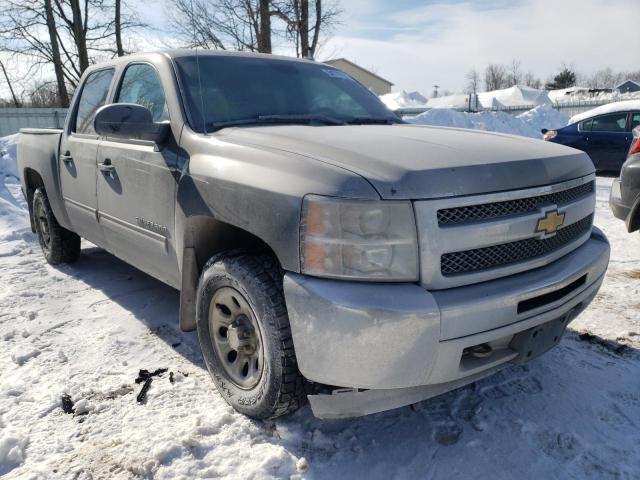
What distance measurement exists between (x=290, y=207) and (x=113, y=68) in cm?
256

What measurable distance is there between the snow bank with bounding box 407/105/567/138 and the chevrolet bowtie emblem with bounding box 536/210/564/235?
49.0 feet

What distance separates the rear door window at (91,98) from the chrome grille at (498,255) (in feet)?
9.65

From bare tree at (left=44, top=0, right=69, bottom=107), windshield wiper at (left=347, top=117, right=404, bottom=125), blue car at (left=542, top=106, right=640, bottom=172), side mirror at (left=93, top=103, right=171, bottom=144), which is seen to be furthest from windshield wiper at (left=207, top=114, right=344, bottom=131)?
bare tree at (left=44, top=0, right=69, bottom=107)

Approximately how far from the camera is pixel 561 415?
246cm

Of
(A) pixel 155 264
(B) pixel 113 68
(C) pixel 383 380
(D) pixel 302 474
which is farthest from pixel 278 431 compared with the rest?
(B) pixel 113 68

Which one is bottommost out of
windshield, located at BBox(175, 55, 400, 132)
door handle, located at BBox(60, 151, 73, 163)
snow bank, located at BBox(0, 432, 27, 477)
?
snow bank, located at BBox(0, 432, 27, 477)

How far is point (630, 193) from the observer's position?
440 cm

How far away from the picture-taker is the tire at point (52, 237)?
473cm

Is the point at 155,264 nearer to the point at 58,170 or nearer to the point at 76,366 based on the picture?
the point at 76,366

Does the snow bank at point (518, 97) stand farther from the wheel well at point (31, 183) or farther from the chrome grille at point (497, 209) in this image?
the chrome grille at point (497, 209)

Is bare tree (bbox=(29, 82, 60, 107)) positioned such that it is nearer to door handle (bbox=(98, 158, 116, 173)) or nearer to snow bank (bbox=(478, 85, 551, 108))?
door handle (bbox=(98, 158, 116, 173))

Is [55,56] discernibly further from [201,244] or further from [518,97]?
[518,97]

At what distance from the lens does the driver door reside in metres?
2.75

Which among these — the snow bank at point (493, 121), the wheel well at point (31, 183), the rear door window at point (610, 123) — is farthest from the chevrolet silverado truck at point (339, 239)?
the snow bank at point (493, 121)
